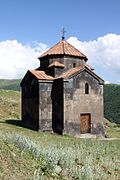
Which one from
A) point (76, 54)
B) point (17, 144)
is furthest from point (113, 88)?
point (17, 144)

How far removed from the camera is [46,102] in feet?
93.1

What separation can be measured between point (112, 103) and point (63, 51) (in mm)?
52444

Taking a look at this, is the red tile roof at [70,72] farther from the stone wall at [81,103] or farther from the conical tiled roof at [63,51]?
the conical tiled roof at [63,51]

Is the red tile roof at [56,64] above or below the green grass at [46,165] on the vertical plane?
above

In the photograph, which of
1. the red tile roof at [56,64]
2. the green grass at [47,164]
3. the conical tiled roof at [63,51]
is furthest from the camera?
the conical tiled roof at [63,51]

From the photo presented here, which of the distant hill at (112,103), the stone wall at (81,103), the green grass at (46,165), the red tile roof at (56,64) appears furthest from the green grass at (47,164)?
the distant hill at (112,103)

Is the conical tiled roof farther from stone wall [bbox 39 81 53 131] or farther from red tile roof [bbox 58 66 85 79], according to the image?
stone wall [bbox 39 81 53 131]

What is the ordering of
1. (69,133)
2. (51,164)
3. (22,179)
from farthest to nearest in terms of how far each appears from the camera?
(69,133) < (51,164) < (22,179)

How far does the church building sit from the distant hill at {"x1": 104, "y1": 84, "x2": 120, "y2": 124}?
38591 mm

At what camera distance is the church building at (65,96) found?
27.5m

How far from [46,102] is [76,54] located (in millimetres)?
5818

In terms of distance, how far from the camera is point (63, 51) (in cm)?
3022

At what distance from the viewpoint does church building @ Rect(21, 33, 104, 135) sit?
2745 centimetres

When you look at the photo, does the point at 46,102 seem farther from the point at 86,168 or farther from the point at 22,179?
the point at 22,179
